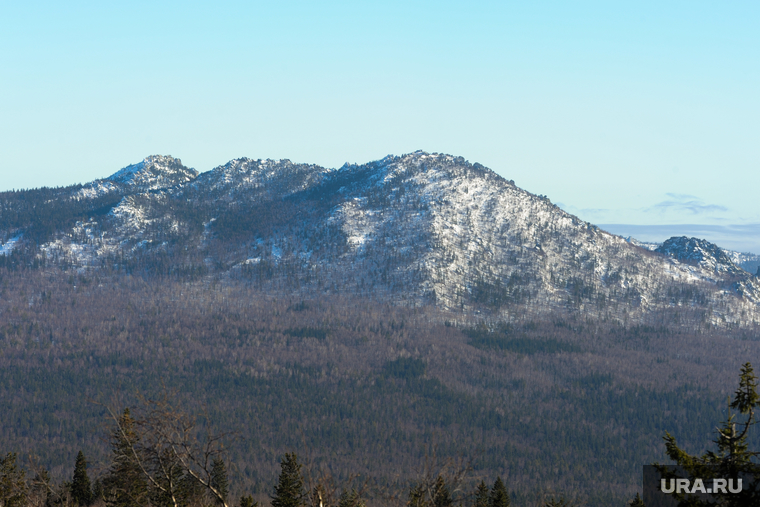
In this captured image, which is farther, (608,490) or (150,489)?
(608,490)

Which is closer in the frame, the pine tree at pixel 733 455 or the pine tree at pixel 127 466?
the pine tree at pixel 733 455

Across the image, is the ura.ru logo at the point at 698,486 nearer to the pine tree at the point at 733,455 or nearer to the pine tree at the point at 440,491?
the pine tree at the point at 733,455

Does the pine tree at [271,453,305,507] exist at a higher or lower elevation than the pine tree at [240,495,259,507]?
lower

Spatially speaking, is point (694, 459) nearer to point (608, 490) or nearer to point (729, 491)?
point (729, 491)

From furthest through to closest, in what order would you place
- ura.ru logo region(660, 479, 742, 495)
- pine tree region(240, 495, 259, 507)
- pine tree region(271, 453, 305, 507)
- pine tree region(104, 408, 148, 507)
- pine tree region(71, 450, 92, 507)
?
1. pine tree region(71, 450, 92, 507)
2. pine tree region(271, 453, 305, 507)
3. pine tree region(240, 495, 259, 507)
4. pine tree region(104, 408, 148, 507)
5. ura.ru logo region(660, 479, 742, 495)

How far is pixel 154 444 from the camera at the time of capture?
28.9m

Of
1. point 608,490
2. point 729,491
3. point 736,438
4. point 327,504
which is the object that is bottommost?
point 608,490

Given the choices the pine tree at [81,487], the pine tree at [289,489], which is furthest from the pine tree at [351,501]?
the pine tree at [81,487]

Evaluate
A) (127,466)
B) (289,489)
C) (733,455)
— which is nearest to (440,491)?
(127,466)

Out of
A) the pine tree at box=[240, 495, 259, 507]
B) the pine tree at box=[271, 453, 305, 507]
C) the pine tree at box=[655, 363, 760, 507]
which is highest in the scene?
the pine tree at box=[655, 363, 760, 507]

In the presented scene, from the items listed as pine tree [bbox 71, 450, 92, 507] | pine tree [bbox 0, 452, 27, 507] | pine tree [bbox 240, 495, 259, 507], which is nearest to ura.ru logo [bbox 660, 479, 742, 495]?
pine tree [bbox 240, 495, 259, 507]

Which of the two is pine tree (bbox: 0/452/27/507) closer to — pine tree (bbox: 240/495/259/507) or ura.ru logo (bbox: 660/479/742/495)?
pine tree (bbox: 240/495/259/507)

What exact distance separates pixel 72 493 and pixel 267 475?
114867mm

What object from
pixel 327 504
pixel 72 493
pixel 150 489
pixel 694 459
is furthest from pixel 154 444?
pixel 72 493
